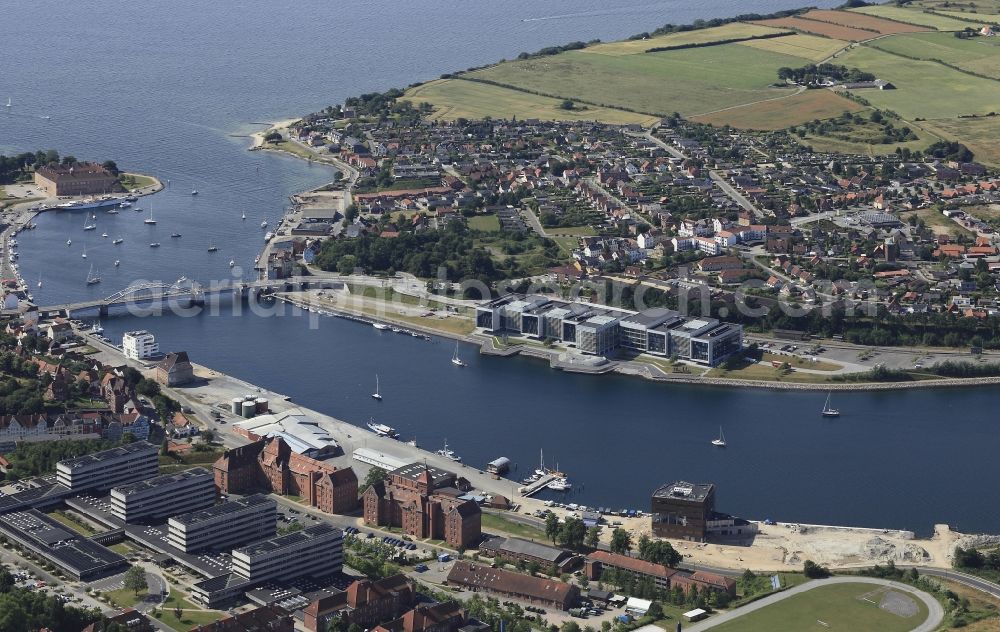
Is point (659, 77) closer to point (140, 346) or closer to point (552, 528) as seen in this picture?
point (140, 346)

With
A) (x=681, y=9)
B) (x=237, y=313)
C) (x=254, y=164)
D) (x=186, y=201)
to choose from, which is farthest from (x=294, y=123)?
(x=681, y=9)

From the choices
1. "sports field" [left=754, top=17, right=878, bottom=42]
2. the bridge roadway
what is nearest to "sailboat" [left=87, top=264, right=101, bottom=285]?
the bridge roadway

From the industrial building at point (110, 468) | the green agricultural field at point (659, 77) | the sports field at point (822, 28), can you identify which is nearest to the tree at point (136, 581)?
the industrial building at point (110, 468)

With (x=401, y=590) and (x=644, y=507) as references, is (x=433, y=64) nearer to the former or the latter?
(x=644, y=507)

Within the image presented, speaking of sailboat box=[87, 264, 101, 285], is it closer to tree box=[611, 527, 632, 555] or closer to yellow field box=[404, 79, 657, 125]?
tree box=[611, 527, 632, 555]

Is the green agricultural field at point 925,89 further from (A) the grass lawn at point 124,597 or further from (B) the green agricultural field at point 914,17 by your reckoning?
(A) the grass lawn at point 124,597

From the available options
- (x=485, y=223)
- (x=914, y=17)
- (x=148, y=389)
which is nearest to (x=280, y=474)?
(x=148, y=389)
